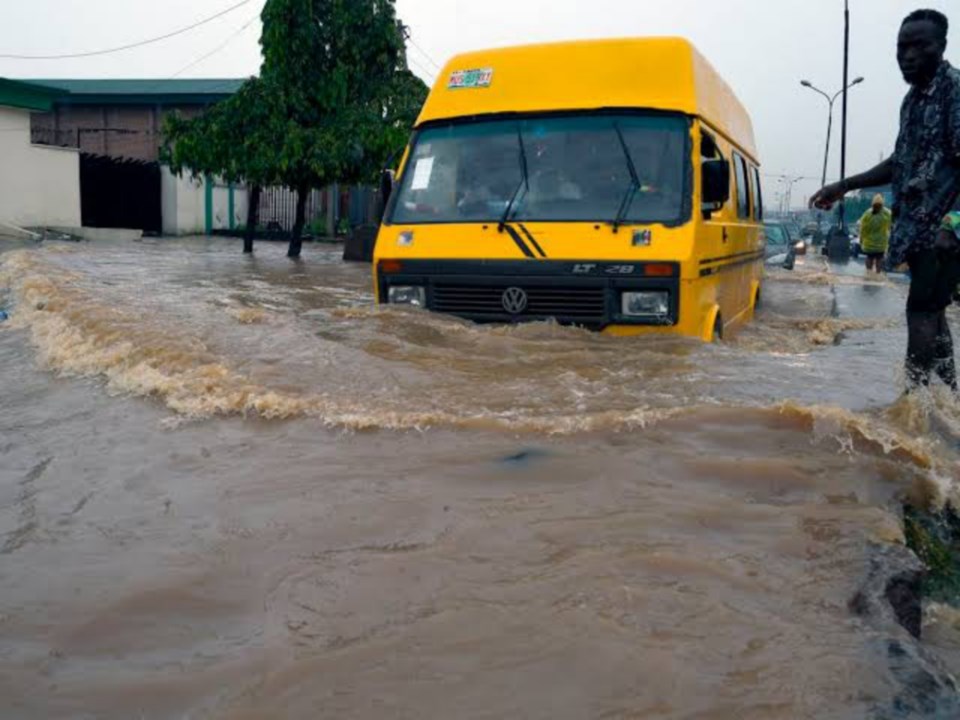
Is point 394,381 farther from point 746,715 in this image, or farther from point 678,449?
point 746,715

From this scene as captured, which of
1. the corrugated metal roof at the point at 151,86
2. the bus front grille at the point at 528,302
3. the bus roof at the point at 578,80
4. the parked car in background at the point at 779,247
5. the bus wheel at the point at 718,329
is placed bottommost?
the bus wheel at the point at 718,329

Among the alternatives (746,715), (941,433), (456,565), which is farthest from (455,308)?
(746,715)

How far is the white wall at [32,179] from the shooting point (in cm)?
2211

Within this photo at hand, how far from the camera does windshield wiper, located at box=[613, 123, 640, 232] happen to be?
5370mm

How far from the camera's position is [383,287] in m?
5.76

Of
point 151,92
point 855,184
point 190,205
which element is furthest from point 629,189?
point 151,92

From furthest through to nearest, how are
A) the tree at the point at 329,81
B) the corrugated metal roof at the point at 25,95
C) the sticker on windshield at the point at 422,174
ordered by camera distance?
the corrugated metal roof at the point at 25,95
the tree at the point at 329,81
the sticker on windshield at the point at 422,174

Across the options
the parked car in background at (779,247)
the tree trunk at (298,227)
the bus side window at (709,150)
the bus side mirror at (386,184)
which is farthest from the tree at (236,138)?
the bus side window at (709,150)

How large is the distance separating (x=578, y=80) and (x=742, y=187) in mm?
2814

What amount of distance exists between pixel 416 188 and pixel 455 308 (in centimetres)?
106

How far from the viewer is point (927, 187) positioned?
4.21 meters

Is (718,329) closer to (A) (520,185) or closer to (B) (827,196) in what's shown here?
(B) (827,196)

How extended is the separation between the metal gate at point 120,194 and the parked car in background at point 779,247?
59.1 ft

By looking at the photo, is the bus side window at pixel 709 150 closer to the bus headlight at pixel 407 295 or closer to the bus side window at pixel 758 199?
the bus headlight at pixel 407 295
